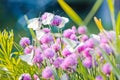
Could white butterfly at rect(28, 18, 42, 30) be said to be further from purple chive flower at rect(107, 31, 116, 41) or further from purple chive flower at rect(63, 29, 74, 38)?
purple chive flower at rect(107, 31, 116, 41)

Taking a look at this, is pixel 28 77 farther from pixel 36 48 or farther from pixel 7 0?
pixel 7 0

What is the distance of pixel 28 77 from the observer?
94 centimetres

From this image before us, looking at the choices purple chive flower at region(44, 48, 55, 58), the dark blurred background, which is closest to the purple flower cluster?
purple chive flower at region(44, 48, 55, 58)

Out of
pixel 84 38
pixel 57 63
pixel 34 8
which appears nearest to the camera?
pixel 57 63

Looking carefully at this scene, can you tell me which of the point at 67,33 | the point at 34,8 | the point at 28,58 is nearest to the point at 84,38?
Result: the point at 67,33

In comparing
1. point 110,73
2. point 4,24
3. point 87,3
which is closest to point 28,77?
point 110,73

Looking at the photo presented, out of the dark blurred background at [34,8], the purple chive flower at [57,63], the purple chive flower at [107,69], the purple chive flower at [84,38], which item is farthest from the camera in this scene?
the dark blurred background at [34,8]

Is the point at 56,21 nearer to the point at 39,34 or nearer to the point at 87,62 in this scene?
the point at 39,34

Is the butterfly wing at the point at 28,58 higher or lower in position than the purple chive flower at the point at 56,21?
lower

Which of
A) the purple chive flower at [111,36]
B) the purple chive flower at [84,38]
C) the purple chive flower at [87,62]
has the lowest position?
the purple chive flower at [87,62]

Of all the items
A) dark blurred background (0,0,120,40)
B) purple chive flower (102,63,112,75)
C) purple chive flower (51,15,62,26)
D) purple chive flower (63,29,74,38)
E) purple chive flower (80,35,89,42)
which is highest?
dark blurred background (0,0,120,40)

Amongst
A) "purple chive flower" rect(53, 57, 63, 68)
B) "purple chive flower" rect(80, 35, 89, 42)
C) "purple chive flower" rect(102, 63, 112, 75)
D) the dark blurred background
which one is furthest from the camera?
the dark blurred background

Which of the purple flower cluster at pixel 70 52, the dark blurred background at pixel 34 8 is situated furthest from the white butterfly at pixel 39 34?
the dark blurred background at pixel 34 8

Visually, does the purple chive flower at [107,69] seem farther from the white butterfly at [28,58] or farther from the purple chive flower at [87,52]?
the white butterfly at [28,58]
